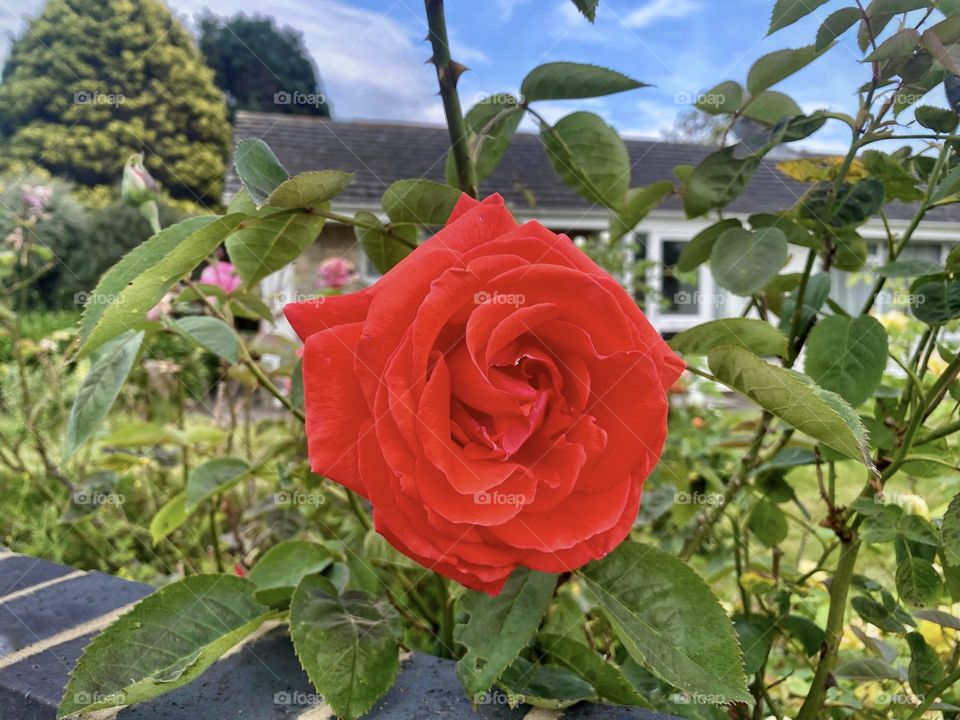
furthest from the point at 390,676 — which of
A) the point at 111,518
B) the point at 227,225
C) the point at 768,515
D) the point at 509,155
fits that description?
the point at 509,155

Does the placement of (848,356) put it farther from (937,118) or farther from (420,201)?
(420,201)

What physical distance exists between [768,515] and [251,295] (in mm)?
667

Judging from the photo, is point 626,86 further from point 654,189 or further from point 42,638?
point 42,638

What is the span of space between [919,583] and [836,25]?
1.47ft

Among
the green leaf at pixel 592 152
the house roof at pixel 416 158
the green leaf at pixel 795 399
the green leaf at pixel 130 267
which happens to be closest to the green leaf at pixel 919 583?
the green leaf at pixel 795 399

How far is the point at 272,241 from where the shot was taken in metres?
0.59

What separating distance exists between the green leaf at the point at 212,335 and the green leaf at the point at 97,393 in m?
0.07

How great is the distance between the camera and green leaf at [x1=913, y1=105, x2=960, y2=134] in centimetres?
51

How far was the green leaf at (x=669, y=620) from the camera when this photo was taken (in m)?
0.43

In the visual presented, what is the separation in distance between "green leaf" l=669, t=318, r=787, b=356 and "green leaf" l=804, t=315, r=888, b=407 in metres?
0.03

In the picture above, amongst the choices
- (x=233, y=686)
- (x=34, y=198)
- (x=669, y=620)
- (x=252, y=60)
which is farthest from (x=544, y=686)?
(x=252, y=60)

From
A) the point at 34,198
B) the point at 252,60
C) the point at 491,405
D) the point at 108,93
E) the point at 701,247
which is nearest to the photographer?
the point at 491,405

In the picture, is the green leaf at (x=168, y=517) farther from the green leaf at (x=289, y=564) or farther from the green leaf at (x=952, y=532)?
the green leaf at (x=952, y=532)

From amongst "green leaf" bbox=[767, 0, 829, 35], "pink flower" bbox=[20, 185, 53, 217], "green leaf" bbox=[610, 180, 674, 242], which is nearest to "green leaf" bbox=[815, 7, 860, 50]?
"green leaf" bbox=[767, 0, 829, 35]
